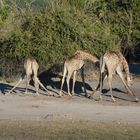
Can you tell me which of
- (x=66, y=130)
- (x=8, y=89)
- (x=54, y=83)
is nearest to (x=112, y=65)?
(x=54, y=83)

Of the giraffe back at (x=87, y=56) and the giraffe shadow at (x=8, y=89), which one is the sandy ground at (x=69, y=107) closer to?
the giraffe shadow at (x=8, y=89)

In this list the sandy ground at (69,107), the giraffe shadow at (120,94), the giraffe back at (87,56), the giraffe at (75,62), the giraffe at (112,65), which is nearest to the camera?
the sandy ground at (69,107)

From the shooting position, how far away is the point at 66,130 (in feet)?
48.9

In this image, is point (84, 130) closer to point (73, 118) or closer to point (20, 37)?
point (73, 118)

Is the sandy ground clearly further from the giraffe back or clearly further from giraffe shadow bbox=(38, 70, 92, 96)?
the giraffe back

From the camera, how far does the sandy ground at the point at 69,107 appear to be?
55.7 ft

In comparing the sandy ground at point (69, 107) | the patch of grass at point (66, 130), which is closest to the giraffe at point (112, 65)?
the sandy ground at point (69, 107)

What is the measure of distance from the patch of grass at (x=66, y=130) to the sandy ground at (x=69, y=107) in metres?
0.80

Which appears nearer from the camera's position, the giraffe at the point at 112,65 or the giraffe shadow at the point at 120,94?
the giraffe at the point at 112,65

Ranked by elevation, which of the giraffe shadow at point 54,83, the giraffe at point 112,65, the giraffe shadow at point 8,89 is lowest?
the giraffe shadow at point 8,89

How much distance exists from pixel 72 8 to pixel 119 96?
6041 mm

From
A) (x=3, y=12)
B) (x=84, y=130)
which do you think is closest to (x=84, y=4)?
(x=3, y=12)

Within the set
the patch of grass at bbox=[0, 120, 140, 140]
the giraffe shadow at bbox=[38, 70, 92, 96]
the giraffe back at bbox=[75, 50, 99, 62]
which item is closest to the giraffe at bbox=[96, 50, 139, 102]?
the giraffe back at bbox=[75, 50, 99, 62]

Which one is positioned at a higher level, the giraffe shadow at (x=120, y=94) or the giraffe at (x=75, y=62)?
the giraffe at (x=75, y=62)
